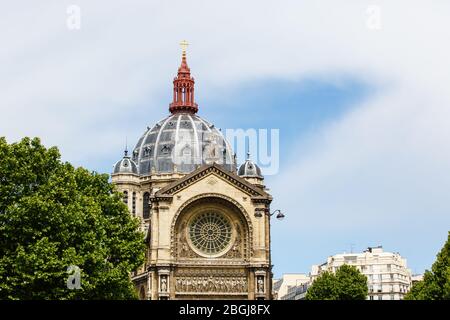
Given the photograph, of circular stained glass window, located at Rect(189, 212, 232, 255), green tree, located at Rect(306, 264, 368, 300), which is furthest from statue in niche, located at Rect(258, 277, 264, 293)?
green tree, located at Rect(306, 264, 368, 300)

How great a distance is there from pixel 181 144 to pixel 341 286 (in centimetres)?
3017

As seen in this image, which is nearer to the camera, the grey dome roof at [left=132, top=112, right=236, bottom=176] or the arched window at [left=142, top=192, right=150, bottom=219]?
the arched window at [left=142, top=192, right=150, bottom=219]

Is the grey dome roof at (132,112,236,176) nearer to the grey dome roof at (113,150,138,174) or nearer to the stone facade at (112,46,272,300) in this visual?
the grey dome roof at (113,150,138,174)

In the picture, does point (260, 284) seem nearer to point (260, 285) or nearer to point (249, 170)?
point (260, 285)

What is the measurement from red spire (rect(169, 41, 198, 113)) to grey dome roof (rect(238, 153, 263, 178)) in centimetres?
1505

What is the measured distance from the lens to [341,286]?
102 metres

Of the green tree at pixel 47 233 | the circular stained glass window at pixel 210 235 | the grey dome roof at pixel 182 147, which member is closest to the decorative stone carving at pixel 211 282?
the circular stained glass window at pixel 210 235

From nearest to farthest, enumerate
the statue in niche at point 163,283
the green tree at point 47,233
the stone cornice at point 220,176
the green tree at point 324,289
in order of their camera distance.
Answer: the green tree at point 47,233 < the statue in niche at point 163,283 < the stone cornice at point 220,176 < the green tree at point 324,289

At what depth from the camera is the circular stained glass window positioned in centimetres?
9038

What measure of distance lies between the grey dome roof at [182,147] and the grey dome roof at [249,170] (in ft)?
14.4

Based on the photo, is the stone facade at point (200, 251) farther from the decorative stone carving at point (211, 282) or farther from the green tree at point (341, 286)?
the green tree at point (341, 286)

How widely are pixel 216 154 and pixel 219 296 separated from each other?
112 feet

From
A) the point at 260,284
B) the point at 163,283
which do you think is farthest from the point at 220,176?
the point at 163,283

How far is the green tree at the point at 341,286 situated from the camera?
101m
